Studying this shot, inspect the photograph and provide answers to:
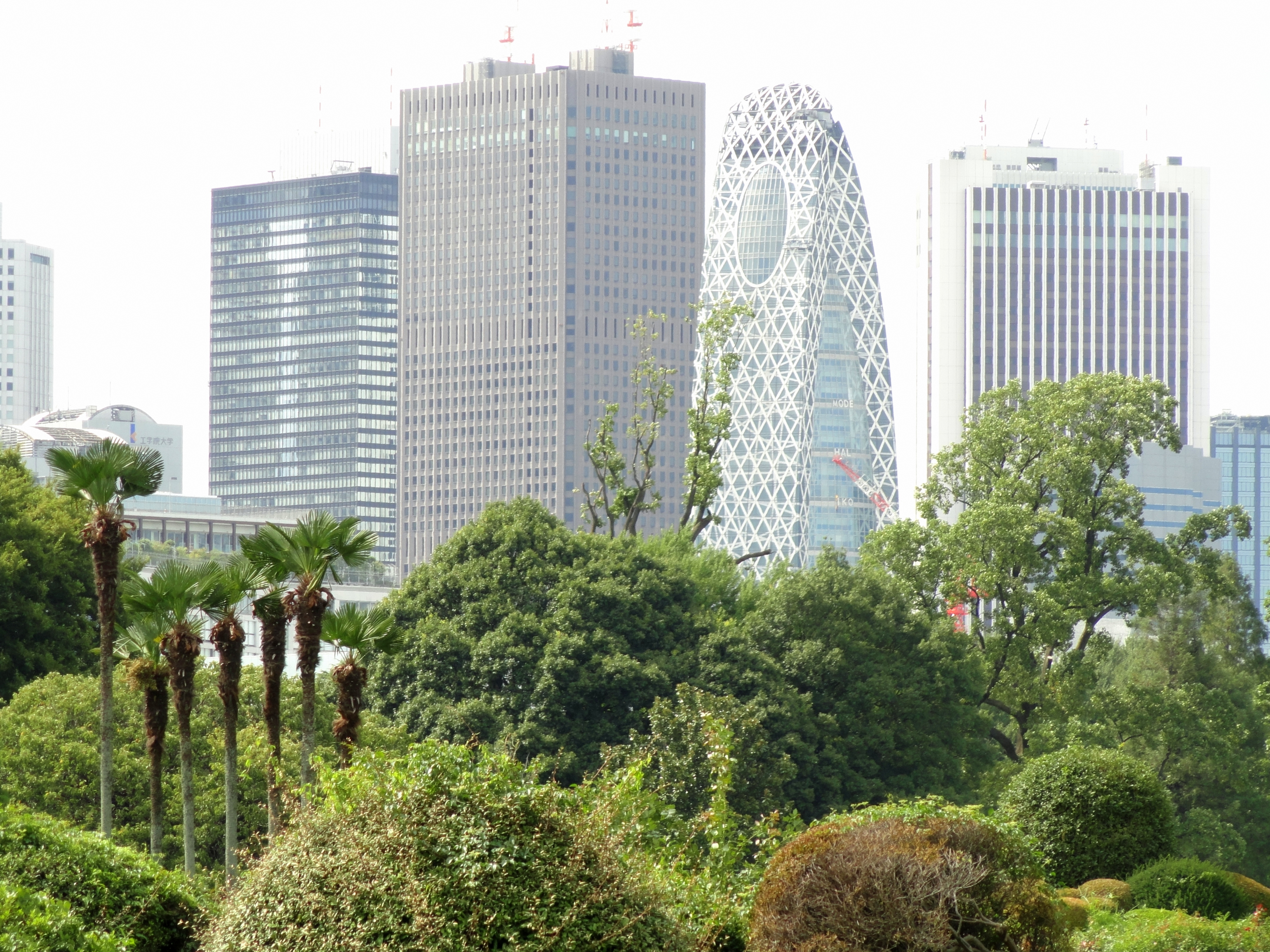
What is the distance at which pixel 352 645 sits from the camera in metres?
26.2

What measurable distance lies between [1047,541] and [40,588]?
27654 mm

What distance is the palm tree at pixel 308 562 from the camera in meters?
25.0

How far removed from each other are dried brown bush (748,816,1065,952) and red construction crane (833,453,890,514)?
173 meters

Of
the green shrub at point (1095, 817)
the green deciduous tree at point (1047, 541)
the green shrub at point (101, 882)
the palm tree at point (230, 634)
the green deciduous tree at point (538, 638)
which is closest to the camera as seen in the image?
the green shrub at point (101, 882)

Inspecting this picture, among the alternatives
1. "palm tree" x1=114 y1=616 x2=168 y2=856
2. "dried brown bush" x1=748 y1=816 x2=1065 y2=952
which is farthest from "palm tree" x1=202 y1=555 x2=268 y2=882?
"dried brown bush" x1=748 y1=816 x2=1065 y2=952

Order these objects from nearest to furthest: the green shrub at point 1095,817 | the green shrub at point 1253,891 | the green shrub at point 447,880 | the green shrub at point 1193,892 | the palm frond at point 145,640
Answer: the green shrub at point 447,880 → the green shrub at point 1193,892 → the green shrub at point 1253,891 → the palm frond at point 145,640 → the green shrub at point 1095,817

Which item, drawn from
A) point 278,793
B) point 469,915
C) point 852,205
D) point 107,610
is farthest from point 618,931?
point 852,205

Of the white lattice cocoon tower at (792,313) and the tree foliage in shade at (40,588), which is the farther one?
the white lattice cocoon tower at (792,313)

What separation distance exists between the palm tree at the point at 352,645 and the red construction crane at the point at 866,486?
16625 cm

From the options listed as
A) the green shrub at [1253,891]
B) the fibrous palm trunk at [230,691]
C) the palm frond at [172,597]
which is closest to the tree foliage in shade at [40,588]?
the palm frond at [172,597]

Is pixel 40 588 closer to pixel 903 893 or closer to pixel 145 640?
pixel 145 640

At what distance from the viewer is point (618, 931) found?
548 inches

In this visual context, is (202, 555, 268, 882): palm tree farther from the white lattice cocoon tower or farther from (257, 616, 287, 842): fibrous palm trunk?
the white lattice cocoon tower

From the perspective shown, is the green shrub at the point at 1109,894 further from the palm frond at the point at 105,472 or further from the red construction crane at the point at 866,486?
the red construction crane at the point at 866,486
